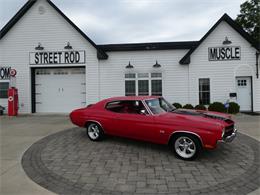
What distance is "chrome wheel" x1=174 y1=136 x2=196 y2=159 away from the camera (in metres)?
4.85

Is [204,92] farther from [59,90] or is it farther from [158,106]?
[59,90]

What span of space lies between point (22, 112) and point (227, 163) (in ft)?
42.7

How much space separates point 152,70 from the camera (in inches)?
533

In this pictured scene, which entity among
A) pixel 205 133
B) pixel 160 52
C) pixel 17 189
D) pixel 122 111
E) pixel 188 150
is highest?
pixel 160 52

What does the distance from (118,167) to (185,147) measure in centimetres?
159

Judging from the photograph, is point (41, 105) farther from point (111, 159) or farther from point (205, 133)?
point (205, 133)

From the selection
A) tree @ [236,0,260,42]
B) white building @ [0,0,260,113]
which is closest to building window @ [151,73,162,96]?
white building @ [0,0,260,113]

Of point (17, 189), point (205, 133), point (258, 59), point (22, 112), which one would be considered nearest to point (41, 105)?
point (22, 112)

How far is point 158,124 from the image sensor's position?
5.21m

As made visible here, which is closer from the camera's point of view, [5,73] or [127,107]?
[127,107]

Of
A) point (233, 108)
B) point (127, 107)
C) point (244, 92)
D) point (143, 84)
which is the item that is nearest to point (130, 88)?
point (143, 84)

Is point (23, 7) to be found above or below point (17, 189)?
above

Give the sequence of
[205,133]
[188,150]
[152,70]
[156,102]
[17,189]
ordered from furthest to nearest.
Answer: [152,70], [156,102], [188,150], [205,133], [17,189]

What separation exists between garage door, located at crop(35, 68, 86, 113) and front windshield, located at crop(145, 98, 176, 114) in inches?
346
